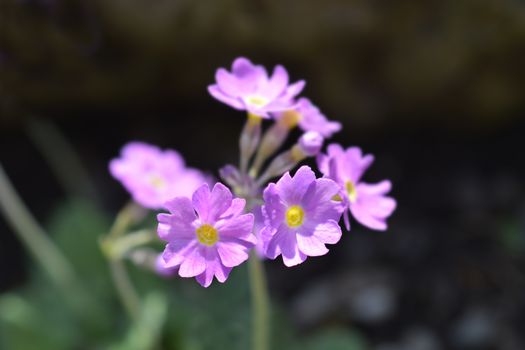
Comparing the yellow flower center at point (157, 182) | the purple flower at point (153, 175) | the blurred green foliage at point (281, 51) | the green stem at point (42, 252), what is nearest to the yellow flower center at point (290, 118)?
the purple flower at point (153, 175)

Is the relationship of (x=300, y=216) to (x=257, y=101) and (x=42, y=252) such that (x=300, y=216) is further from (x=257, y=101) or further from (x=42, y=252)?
(x=42, y=252)

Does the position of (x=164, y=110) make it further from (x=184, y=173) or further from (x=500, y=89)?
(x=500, y=89)

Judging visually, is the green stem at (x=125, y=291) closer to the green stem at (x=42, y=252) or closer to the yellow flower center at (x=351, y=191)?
the green stem at (x=42, y=252)

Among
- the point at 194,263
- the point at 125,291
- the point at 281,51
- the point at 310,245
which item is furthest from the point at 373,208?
the point at 281,51

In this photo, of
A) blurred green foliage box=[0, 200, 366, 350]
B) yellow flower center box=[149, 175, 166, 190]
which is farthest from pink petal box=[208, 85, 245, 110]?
blurred green foliage box=[0, 200, 366, 350]

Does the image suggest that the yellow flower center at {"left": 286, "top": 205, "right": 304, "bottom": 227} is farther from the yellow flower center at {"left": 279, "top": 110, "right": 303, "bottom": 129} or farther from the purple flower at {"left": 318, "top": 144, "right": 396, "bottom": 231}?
the yellow flower center at {"left": 279, "top": 110, "right": 303, "bottom": 129}
